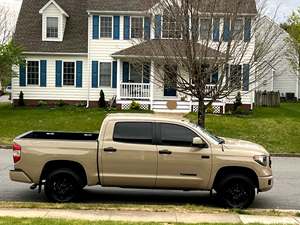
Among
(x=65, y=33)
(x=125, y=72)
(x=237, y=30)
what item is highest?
(x=65, y=33)

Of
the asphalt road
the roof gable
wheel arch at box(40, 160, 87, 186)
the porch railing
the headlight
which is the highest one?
the roof gable

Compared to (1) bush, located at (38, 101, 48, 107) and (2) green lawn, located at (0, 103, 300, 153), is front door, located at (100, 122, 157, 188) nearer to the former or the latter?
(2) green lawn, located at (0, 103, 300, 153)

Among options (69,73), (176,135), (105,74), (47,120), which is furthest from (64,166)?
(69,73)

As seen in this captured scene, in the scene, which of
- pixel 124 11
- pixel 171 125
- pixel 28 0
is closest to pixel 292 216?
pixel 171 125

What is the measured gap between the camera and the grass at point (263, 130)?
22.7m

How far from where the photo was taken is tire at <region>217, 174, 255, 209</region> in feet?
35.0

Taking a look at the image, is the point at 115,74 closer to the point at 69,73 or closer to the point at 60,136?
the point at 69,73

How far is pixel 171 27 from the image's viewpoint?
59.3 feet

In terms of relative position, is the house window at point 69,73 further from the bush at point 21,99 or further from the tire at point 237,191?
the tire at point 237,191

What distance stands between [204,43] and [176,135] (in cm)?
730

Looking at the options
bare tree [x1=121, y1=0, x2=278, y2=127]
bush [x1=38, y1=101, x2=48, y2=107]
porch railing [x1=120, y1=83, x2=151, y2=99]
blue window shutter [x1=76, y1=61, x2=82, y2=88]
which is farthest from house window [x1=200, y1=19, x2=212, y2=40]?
bush [x1=38, y1=101, x2=48, y2=107]

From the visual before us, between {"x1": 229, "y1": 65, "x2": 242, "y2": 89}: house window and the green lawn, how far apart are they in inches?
187

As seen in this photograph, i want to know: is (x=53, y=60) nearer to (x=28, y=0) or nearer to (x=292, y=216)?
(x=28, y=0)

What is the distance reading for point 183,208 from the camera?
33.2 ft
